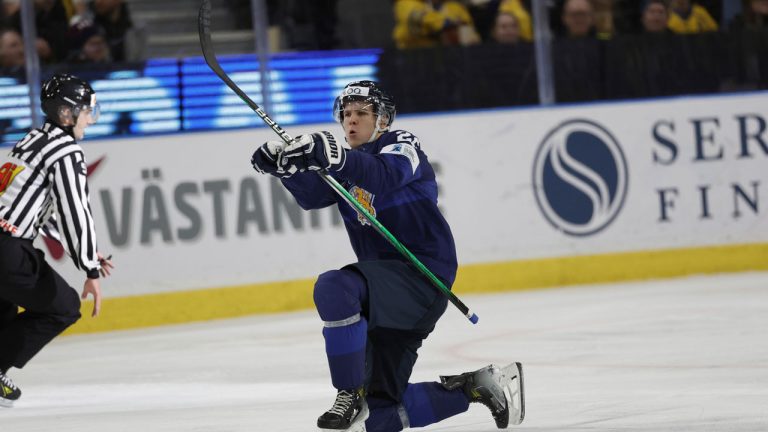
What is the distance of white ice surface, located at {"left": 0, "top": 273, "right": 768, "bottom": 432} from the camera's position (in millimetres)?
4508

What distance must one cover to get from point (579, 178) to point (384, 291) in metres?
4.81

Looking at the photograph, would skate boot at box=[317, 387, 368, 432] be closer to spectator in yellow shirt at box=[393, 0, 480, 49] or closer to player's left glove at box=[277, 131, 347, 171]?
player's left glove at box=[277, 131, 347, 171]

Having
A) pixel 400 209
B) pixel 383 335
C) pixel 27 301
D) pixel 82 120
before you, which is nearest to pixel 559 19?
pixel 82 120

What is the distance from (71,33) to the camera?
7957mm

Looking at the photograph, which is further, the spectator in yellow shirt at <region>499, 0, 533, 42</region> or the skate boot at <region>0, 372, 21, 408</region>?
the spectator in yellow shirt at <region>499, 0, 533, 42</region>

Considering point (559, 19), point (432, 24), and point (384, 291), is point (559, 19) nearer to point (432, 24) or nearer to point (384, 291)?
point (432, 24)

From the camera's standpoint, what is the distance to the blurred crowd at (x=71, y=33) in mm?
7832

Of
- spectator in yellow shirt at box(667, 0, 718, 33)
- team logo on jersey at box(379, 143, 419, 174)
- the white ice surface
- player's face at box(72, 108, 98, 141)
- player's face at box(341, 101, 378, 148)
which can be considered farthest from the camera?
spectator in yellow shirt at box(667, 0, 718, 33)

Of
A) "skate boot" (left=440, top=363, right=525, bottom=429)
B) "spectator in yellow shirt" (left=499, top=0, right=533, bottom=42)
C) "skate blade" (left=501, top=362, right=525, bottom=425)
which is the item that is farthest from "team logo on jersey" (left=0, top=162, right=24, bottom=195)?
"spectator in yellow shirt" (left=499, top=0, right=533, bottom=42)

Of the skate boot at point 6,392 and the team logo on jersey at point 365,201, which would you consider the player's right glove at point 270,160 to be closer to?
the team logo on jersey at point 365,201

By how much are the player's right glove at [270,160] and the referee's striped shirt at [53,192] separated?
1.60 meters

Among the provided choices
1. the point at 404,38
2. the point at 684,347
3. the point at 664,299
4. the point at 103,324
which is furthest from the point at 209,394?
the point at 404,38

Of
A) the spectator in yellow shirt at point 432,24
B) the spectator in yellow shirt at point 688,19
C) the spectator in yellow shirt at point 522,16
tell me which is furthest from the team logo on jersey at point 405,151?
the spectator in yellow shirt at point 688,19

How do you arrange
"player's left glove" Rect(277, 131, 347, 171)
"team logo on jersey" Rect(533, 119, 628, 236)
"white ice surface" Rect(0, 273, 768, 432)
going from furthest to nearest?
"team logo on jersey" Rect(533, 119, 628, 236), "white ice surface" Rect(0, 273, 768, 432), "player's left glove" Rect(277, 131, 347, 171)
